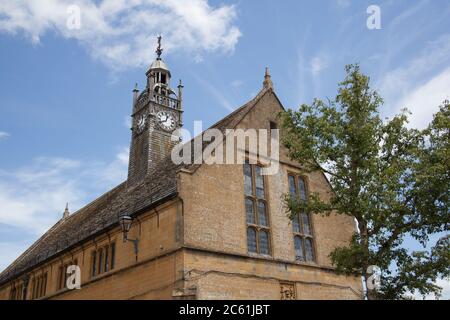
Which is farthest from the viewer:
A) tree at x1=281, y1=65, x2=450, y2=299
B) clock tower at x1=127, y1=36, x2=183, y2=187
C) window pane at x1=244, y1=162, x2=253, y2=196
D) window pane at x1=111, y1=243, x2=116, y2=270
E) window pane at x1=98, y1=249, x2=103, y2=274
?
clock tower at x1=127, y1=36, x2=183, y2=187

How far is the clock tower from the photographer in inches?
1287

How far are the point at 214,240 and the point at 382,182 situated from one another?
833 cm

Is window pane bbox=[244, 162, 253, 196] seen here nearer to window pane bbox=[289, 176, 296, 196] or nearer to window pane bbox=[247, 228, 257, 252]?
window pane bbox=[247, 228, 257, 252]

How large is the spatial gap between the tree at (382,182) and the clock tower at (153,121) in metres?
17.4

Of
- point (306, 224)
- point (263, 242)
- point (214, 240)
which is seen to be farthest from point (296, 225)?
point (214, 240)

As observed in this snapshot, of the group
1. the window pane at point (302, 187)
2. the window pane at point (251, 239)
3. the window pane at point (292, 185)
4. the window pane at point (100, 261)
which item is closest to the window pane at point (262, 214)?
the window pane at point (251, 239)

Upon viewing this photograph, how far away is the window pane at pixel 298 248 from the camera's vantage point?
24.3 m

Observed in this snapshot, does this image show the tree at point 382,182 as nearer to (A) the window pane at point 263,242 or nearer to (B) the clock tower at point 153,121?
(A) the window pane at point 263,242

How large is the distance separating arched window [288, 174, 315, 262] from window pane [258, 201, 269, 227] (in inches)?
61.8

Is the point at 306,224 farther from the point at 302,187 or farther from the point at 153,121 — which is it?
the point at 153,121

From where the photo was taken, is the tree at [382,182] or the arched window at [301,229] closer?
the tree at [382,182]

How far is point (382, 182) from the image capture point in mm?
15023

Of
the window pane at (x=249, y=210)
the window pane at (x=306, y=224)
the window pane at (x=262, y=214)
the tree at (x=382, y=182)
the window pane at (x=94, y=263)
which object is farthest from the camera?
the window pane at (x=94, y=263)

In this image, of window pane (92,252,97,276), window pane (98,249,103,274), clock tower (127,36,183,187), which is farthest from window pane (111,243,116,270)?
clock tower (127,36,183,187)
